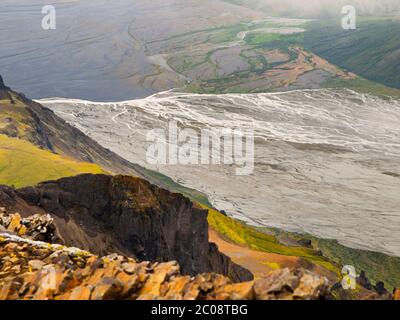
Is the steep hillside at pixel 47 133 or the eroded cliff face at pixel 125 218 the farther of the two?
the steep hillside at pixel 47 133

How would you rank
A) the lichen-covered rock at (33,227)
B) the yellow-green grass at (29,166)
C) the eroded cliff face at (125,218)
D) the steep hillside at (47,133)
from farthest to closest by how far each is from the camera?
the steep hillside at (47,133)
the yellow-green grass at (29,166)
the eroded cliff face at (125,218)
the lichen-covered rock at (33,227)

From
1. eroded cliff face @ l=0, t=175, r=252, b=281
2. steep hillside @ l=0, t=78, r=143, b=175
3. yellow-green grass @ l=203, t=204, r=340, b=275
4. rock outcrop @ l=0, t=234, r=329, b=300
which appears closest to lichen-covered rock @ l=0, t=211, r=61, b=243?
rock outcrop @ l=0, t=234, r=329, b=300

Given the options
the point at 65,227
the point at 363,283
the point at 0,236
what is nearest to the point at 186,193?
the point at 363,283

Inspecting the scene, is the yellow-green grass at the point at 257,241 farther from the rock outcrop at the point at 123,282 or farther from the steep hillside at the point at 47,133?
the rock outcrop at the point at 123,282

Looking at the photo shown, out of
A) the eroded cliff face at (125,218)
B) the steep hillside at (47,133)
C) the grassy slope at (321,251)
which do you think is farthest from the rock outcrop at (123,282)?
the steep hillside at (47,133)

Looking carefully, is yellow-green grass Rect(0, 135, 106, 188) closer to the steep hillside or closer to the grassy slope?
the steep hillside
